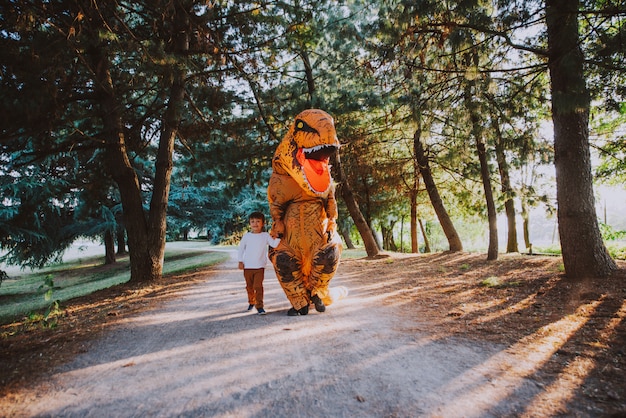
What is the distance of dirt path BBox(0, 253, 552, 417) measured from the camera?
2381 millimetres

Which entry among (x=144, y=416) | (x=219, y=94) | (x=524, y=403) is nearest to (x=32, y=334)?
(x=144, y=416)

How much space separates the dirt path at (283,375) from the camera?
2.38 meters

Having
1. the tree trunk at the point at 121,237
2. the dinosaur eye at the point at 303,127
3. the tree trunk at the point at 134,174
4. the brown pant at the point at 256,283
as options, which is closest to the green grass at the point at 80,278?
the tree trunk at the point at 121,237

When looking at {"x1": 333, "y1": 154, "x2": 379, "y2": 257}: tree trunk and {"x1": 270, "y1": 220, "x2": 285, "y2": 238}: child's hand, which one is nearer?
{"x1": 270, "y1": 220, "x2": 285, "y2": 238}: child's hand

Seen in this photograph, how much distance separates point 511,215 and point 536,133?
223 inches

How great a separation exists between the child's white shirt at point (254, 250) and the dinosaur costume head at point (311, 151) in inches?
41.0

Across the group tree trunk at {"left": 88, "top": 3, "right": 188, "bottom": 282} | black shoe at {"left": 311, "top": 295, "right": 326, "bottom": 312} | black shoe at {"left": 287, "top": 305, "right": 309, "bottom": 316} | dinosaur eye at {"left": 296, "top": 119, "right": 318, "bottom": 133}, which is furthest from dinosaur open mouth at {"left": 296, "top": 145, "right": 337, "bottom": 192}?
tree trunk at {"left": 88, "top": 3, "right": 188, "bottom": 282}

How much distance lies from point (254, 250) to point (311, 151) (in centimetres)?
167

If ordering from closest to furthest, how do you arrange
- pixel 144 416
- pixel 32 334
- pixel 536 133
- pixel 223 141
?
pixel 144 416 < pixel 32 334 < pixel 536 133 < pixel 223 141

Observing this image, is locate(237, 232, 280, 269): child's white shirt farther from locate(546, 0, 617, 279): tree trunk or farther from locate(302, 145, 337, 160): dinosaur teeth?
locate(546, 0, 617, 279): tree trunk

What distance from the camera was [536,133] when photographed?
7676mm

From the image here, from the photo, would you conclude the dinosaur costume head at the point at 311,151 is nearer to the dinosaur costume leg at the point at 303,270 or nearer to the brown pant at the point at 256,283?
the dinosaur costume leg at the point at 303,270

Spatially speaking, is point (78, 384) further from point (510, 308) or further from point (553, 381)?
point (510, 308)

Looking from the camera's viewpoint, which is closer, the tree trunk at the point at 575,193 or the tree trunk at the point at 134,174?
the tree trunk at the point at 575,193
